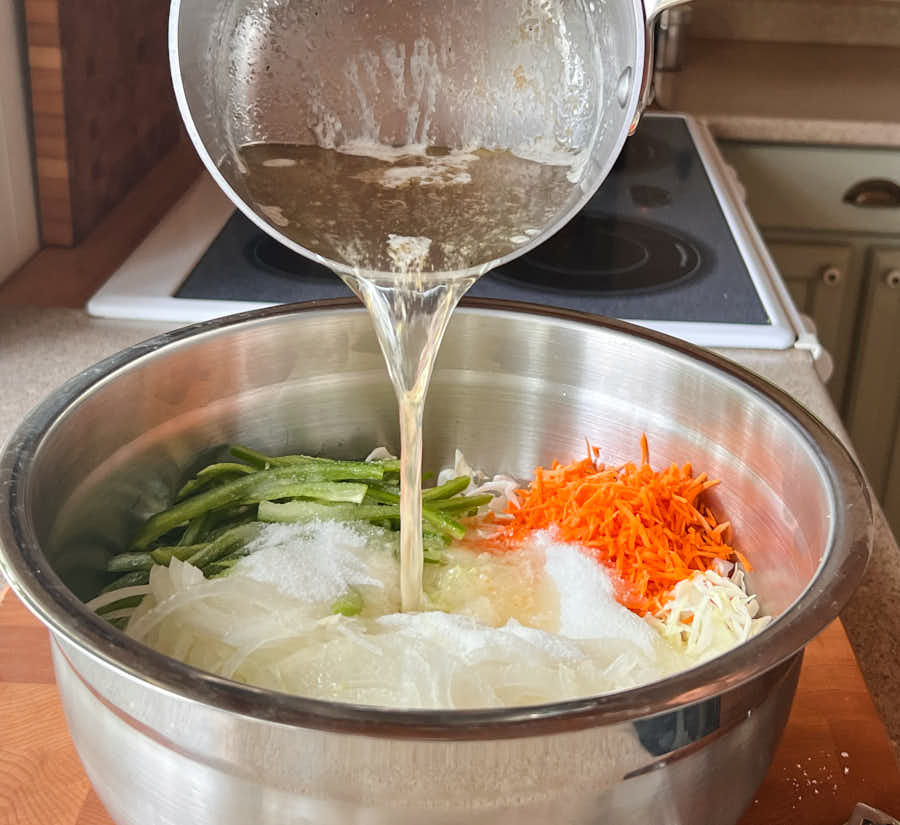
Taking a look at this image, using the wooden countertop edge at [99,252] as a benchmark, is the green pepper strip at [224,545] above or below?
above

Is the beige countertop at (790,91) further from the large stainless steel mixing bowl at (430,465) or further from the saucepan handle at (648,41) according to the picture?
the saucepan handle at (648,41)

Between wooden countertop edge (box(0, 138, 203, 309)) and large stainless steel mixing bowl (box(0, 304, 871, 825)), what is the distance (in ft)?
1.84

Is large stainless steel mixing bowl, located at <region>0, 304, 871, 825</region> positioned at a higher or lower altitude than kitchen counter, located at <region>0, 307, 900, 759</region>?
higher

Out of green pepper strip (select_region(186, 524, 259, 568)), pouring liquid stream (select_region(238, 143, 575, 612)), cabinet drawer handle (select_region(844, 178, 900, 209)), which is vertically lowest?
cabinet drawer handle (select_region(844, 178, 900, 209))

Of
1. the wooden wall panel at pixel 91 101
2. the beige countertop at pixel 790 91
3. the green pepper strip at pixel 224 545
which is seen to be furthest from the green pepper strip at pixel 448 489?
the beige countertop at pixel 790 91

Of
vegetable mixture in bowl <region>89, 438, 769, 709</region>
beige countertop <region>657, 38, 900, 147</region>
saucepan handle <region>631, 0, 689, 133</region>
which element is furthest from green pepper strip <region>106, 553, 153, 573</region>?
beige countertop <region>657, 38, 900, 147</region>

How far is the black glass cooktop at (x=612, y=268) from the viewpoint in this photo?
1457mm

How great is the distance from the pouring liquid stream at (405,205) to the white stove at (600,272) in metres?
0.60

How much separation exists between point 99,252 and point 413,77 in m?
0.97

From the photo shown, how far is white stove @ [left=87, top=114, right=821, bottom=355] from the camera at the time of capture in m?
1.40

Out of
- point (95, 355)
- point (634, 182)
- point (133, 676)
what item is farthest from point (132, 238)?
point (133, 676)

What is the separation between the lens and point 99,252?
63.7 inches

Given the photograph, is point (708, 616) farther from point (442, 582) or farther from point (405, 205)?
point (405, 205)

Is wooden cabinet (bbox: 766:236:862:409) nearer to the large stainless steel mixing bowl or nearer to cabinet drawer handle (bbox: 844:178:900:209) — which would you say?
cabinet drawer handle (bbox: 844:178:900:209)
